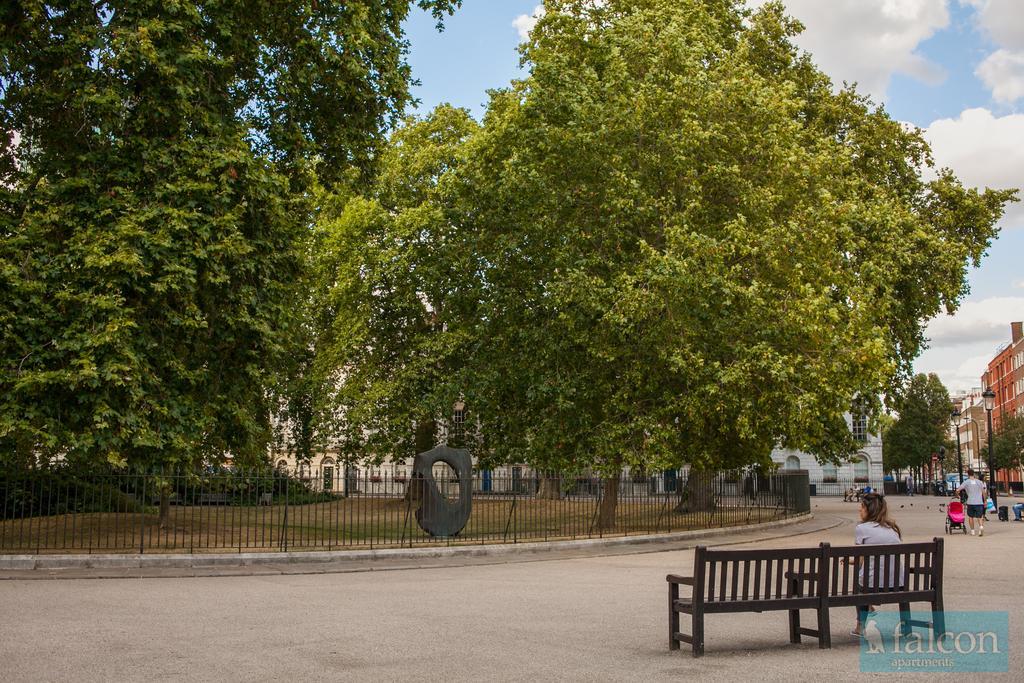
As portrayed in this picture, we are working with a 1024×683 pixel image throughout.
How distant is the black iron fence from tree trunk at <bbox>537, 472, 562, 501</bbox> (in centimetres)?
4

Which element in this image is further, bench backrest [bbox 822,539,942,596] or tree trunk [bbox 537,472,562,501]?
tree trunk [bbox 537,472,562,501]

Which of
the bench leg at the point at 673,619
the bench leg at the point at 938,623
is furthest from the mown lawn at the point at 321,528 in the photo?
the bench leg at the point at 938,623

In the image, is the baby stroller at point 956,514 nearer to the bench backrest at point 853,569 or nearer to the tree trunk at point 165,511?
the bench backrest at point 853,569

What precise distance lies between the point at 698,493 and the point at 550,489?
8567mm

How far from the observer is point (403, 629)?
10.3 metres

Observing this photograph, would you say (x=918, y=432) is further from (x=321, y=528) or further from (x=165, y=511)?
(x=165, y=511)

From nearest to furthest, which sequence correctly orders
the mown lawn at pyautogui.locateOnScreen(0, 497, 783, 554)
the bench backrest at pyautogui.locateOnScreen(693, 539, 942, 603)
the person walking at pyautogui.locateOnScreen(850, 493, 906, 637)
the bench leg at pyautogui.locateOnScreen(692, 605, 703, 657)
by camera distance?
the bench leg at pyautogui.locateOnScreen(692, 605, 703, 657) < the bench backrest at pyautogui.locateOnScreen(693, 539, 942, 603) < the person walking at pyautogui.locateOnScreen(850, 493, 906, 637) < the mown lawn at pyautogui.locateOnScreen(0, 497, 783, 554)

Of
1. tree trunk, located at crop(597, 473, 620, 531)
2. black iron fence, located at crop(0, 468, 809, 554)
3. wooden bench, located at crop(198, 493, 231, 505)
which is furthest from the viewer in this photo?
tree trunk, located at crop(597, 473, 620, 531)

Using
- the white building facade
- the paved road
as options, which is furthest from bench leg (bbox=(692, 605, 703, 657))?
the white building facade

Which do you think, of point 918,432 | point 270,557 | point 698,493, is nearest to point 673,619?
point 270,557

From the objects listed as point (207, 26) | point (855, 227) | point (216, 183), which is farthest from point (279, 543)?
point (855, 227)

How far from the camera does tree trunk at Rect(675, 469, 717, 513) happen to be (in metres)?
26.8

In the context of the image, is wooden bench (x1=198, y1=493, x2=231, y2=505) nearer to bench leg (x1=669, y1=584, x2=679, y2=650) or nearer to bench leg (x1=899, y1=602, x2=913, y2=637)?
bench leg (x1=669, y1=584, x2=679, y2=650)

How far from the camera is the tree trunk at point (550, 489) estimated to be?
23016 millimetres
